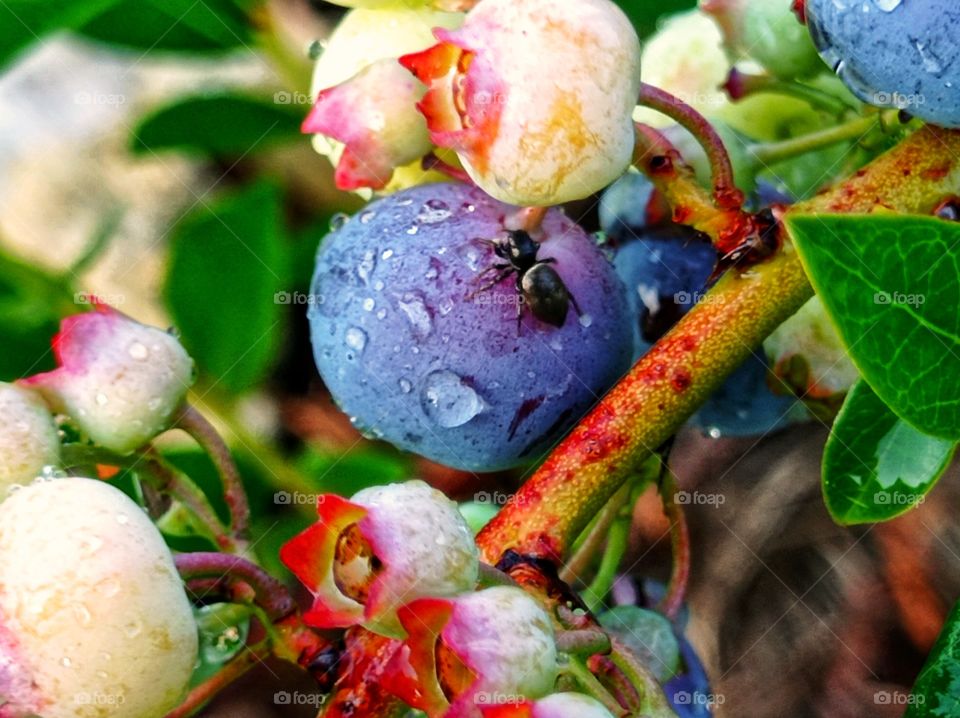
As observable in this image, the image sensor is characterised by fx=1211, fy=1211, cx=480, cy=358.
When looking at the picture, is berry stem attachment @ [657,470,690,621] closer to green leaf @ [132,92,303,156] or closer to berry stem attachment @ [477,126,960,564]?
berry stem attachment @ [477,126,960,564]

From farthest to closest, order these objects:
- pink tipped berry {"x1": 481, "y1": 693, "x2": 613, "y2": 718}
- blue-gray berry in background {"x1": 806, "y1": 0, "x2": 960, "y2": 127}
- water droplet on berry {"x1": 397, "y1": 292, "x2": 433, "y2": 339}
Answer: water droplet on berry {"x1": 397, "y1": 292, "x2": 433, "y2": 339} → blue-gray berry in background {"x1": 806, "y1": 0, "x2": 960, "y2": 127} → pink tipped berry {"x1": 481, "y1": 693, "x2": 613, "y2": 718}

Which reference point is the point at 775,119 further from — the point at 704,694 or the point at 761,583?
the point at 761,583

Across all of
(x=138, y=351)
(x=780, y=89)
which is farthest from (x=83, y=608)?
(x=780, y=89)

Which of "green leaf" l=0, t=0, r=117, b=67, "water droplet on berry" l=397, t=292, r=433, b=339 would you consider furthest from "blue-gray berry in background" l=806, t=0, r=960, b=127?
"green leaf" l=0, t=0, r=117, b=67

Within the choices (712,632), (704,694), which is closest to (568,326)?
(704,694)

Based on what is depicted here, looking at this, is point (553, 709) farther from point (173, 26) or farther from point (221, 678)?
point (173, 26)

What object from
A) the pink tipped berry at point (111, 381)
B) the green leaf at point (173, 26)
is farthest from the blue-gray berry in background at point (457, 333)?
the green leaf at point (173, 26)

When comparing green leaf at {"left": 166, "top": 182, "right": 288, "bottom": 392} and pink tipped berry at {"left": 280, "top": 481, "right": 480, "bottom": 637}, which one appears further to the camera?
green leaf at {"left": 166, "top": 182, "right": 288, "bottom": 392}

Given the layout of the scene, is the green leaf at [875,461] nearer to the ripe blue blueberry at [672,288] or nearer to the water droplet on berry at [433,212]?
the ripe blue blueberry at [672,288]
